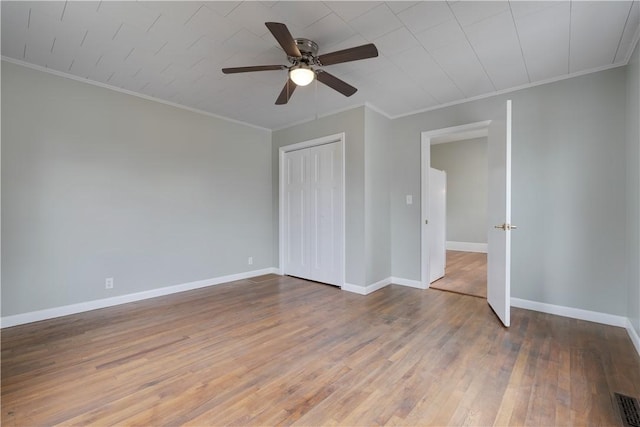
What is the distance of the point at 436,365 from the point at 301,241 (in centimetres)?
286

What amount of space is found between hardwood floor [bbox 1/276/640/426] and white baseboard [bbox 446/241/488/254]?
4526mm

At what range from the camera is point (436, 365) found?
2086mm

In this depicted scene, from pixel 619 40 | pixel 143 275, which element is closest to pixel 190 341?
pixel 143 275

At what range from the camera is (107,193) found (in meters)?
3.29

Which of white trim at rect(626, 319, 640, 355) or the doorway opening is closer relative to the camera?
white trim at rect(626, 319, 640, 355)

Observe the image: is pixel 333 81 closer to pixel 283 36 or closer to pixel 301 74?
pixel 301 74

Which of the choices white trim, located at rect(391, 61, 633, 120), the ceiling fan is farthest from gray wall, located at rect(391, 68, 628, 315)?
the ceiling fan

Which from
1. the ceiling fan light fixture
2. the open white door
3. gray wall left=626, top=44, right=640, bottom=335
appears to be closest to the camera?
the ceiling fan light fixture

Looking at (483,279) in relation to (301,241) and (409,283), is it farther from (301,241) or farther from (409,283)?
(301,241)

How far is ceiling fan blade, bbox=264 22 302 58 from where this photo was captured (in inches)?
67.7

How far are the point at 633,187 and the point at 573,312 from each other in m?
1.35

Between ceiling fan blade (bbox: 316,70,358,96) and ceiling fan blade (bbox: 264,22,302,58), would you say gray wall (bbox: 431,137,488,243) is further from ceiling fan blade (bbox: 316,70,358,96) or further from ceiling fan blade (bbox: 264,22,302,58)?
ceiling fan blade (bbox: 264,22,302,58)

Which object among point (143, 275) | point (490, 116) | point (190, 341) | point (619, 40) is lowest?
point (190, 341)

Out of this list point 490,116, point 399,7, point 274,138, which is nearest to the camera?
point 399,7
